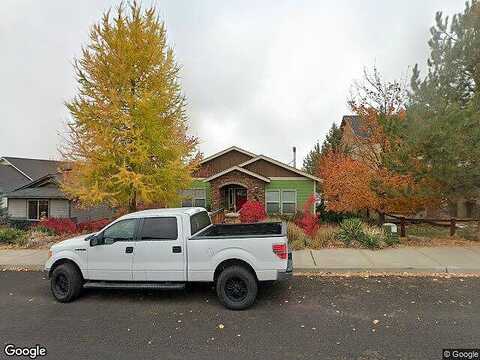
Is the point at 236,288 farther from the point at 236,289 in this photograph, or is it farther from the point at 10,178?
the point at 10,178

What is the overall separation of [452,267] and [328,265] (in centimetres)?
298

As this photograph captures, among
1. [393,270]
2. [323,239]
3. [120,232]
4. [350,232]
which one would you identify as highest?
[120,232]

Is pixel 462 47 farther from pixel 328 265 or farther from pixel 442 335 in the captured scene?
pixel 442 335

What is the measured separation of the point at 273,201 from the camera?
2134cm

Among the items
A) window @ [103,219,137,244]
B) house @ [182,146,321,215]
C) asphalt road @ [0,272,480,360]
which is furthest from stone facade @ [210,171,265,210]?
window @ [103,219,137,244]

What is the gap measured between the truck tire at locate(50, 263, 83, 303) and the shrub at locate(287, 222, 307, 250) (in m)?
6.24

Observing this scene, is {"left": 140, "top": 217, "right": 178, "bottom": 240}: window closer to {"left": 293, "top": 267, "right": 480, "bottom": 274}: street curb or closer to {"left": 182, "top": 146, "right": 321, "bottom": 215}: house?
{"left": 293, "top": 267, "right": 480, "bottom": 274}: street curb

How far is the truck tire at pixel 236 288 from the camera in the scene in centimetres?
567

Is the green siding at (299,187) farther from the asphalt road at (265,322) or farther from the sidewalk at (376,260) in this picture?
the asphalt road at (265,322)

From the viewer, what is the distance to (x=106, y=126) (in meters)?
11.7

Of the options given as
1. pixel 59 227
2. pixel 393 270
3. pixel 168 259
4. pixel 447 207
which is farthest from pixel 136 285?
pixel 447 207

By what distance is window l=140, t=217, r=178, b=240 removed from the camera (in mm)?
6161

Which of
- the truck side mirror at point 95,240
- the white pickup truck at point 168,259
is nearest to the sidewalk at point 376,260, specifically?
the white pickup truck at point 168,259

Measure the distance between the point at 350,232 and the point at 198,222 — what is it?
20.2ft
